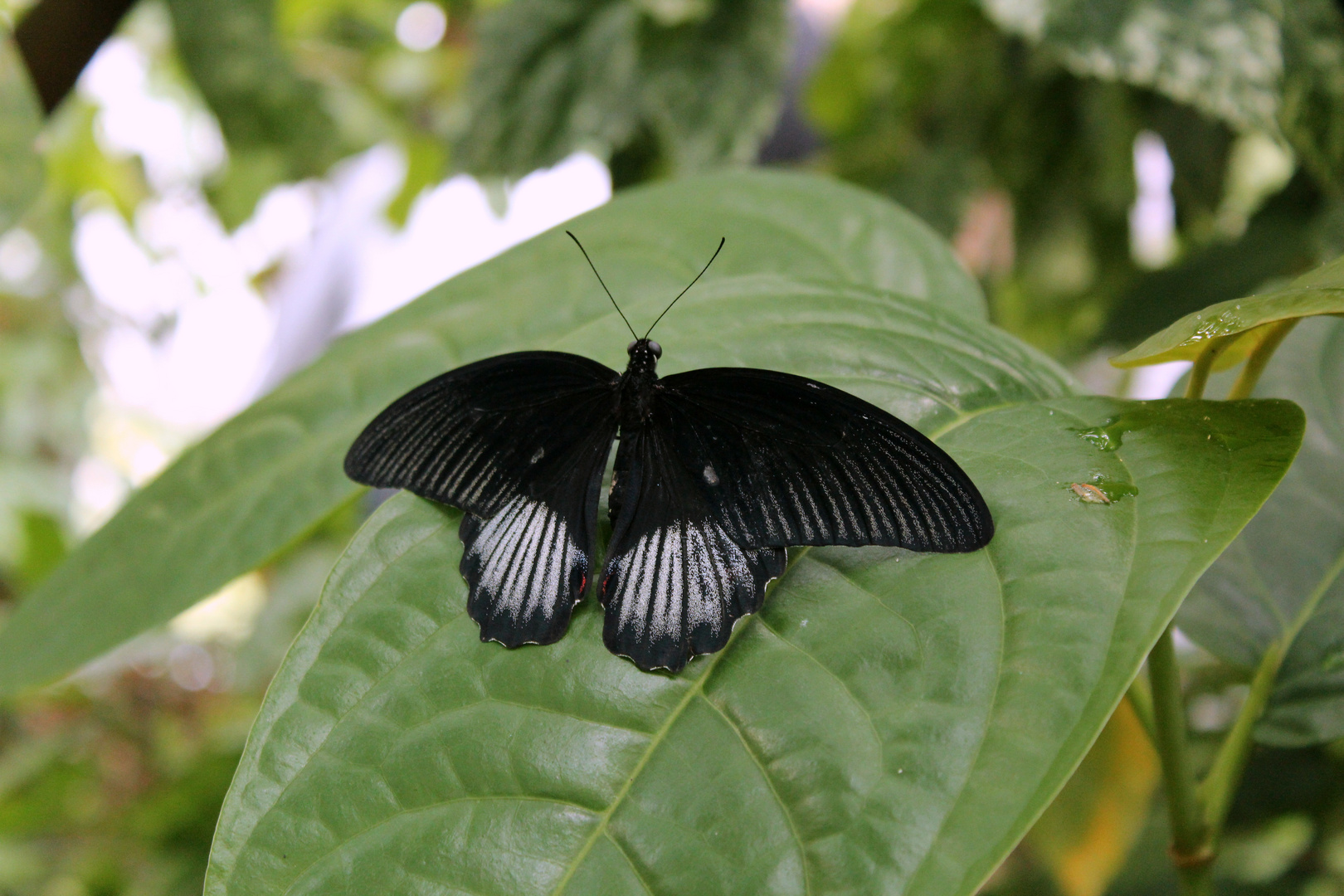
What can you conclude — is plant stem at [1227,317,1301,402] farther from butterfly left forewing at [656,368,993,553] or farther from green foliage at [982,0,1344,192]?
green foliage at [982,0,1344,192]

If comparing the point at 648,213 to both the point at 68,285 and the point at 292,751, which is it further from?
the point at 68,285

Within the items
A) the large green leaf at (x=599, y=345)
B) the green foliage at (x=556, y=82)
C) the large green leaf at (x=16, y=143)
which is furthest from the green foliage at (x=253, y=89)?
the large green leaf at (x=599, y=345)

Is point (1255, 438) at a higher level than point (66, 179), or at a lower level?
lower

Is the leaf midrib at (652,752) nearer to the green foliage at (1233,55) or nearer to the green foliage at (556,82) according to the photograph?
the green foliage at (1233,55)

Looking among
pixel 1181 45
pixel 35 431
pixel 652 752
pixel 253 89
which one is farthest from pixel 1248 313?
pixel 35 431

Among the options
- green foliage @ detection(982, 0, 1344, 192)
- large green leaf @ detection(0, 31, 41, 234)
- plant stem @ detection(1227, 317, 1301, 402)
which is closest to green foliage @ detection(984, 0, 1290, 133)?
green foliage @ detection(982, 0, 1344, 192)

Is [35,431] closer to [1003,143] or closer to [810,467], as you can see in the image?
[1003,143]

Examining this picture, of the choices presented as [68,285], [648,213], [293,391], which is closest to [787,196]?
[648,213]
